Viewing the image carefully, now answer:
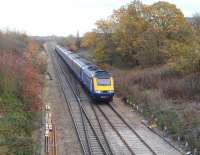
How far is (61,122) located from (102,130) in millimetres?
3820

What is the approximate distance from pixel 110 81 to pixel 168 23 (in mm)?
18714

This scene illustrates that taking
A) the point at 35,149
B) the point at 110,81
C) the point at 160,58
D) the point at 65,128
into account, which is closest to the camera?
the point at 35,149

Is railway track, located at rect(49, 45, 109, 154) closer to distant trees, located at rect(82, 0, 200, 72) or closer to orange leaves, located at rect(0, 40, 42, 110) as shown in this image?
orange leaves, located at rect(0, 40, 42, 110)

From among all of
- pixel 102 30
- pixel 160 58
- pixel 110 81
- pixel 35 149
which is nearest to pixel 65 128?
pixel 35 149

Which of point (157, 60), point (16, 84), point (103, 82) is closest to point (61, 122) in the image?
point (16, 84)

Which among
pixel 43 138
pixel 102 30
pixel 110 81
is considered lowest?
pixel 43 138

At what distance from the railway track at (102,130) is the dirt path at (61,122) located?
1.41ft

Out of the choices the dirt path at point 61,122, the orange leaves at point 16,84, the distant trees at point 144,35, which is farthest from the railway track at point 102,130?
the distant trees at point 144,35

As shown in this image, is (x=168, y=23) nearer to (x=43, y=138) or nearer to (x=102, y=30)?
(x=102, y=30)

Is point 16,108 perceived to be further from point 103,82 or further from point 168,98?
point 168,98

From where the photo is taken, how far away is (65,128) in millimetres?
27156

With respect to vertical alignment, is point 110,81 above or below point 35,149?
above

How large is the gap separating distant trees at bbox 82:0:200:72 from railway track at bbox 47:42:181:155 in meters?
13.0

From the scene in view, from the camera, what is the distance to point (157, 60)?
156 ft
